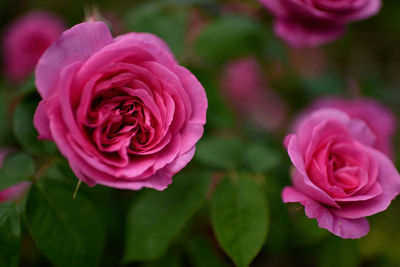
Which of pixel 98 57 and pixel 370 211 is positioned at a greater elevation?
pixel 98 57

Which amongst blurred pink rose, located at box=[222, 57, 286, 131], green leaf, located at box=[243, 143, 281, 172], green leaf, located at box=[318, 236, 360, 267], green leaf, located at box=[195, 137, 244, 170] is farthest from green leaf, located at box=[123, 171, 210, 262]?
blurred pink rose, located at box=[222, 57, 286, 131]

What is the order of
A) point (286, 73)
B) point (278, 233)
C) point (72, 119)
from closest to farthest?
point (72, 119) < point (278, 233) < point (286, 73)

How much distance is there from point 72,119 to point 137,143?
14cm

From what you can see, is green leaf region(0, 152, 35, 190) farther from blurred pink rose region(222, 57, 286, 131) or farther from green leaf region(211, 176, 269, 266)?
blurred pink rose region(222, 57, 286, 131)

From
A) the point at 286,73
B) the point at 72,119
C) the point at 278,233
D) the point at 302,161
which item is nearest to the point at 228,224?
the point at 302,161

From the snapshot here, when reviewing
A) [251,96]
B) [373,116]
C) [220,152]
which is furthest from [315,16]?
[251,96]

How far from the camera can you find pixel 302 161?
84 cm

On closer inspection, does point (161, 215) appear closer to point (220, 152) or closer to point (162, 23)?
point (220, 152)

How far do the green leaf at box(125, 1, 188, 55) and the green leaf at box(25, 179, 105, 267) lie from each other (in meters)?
0.60

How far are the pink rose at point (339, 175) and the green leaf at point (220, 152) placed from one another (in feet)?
0.84

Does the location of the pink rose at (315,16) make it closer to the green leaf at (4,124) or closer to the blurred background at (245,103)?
the blurred background at (245,103)

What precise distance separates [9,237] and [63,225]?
12cm

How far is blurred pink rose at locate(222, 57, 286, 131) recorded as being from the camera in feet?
→ 6.95

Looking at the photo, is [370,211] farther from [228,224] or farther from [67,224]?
[67,224]
